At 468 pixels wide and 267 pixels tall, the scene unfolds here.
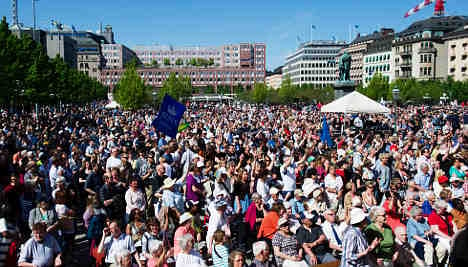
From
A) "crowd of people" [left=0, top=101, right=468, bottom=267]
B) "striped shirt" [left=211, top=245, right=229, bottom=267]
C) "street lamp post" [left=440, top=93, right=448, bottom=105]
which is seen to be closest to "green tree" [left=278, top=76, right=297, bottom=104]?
"street lamp post" [left=440, top=93, right=448, bottom=105]

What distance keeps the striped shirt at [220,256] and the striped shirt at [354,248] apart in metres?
1.62

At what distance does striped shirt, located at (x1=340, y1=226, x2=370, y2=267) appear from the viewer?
19.2 ft

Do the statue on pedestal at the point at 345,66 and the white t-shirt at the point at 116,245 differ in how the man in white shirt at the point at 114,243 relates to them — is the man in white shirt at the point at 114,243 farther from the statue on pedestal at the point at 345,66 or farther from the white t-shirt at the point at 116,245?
the statue on pedestal at the point at 345,66

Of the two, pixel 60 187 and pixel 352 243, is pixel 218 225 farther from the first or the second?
pixel 60 187

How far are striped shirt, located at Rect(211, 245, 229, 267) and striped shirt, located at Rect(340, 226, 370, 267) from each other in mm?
1618

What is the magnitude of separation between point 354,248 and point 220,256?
72.9 inches

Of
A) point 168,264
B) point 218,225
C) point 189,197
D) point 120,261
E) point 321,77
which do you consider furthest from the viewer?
point 321,77

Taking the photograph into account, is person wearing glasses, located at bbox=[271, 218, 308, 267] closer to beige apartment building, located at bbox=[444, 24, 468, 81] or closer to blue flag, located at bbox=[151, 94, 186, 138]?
blue flag, located at bbox=[151, 94, 186, 138]

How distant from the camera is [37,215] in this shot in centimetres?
708

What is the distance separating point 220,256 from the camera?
641cm

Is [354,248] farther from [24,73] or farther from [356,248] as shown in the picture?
[24,73]

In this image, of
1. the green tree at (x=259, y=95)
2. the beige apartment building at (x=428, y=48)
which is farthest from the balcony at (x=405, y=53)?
the green tree at (x=259, y=95)

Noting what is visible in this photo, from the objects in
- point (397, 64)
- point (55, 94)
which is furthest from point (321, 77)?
point (55, 94)

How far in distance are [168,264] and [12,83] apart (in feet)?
103
